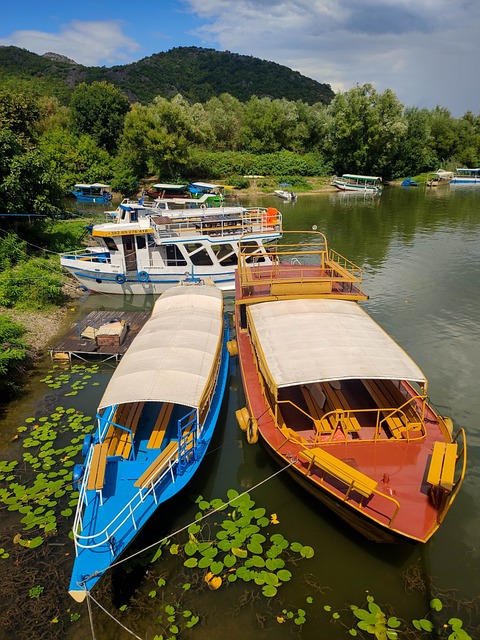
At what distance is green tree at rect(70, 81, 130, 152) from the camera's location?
2832 inches

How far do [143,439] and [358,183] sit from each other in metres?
74.3

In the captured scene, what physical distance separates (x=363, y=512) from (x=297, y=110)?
96.7 m

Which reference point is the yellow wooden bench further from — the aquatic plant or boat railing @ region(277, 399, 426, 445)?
the aquatic plant

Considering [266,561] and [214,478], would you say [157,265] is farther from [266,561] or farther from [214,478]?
[266,561]

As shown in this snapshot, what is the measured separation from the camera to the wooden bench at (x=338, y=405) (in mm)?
10242

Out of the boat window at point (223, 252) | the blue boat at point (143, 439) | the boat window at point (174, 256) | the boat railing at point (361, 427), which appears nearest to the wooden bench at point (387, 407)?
the boat railing at point (361, 427)

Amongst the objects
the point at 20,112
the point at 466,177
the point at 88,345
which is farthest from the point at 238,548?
the point at 466,177

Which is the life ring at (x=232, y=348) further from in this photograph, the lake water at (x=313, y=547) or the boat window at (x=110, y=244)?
the boat window at (x=110, y=244)

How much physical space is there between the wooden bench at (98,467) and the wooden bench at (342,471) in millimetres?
4516

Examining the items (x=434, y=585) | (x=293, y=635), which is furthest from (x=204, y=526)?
(x=434, y=585)

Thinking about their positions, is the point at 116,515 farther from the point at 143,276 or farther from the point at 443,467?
the point at 143,276

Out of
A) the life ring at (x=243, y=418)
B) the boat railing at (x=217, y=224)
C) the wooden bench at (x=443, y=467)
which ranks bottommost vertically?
the life ring at (x=243, y=418)

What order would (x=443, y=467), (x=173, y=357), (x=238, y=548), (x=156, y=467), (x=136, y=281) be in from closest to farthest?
(x=443, y=467) < (x=238, y=548) < (x=156, y=467) < (x=173, y=357) < (x=136, y=281)

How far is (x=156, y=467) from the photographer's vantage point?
9.33 metres
